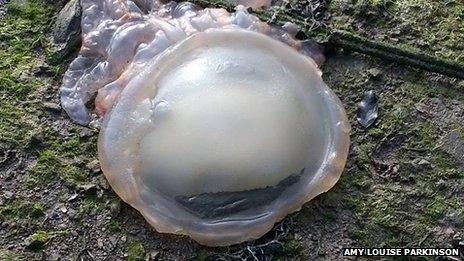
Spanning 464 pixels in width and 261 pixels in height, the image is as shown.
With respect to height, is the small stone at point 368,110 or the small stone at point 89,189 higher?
the small stone at point 368,110

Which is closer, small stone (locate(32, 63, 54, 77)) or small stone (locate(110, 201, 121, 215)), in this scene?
small stone (locate(110, 201, 121, 215))

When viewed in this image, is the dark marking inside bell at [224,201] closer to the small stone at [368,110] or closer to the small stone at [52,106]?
the small stone at [368,110]

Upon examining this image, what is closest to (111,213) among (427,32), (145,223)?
(145,223)

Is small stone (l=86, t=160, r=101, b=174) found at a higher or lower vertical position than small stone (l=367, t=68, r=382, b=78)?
lower

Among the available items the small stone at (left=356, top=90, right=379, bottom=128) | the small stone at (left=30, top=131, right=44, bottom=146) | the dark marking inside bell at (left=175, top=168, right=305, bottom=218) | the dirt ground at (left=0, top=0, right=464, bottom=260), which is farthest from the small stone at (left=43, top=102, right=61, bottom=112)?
the small stone at (left=356, top=90, right=379, bottom=128)

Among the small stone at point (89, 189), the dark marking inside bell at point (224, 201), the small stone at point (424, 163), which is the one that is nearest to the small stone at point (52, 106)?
the small stone at point (89, 189)

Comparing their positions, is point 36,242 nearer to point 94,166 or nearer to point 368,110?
point 94,166

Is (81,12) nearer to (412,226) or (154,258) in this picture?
(154,258)

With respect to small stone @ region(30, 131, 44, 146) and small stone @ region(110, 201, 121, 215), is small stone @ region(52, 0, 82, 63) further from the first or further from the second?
small stone @ region(110, 201, 121, 215)
